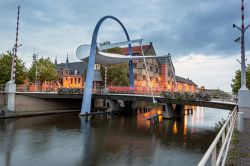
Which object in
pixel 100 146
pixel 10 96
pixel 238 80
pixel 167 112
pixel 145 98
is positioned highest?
pixel 238 80

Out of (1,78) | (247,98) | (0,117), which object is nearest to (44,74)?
(1,78)

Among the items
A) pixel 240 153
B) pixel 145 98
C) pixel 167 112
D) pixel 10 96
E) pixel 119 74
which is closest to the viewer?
pixel 240 153

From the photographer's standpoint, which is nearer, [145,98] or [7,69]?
[145,98]

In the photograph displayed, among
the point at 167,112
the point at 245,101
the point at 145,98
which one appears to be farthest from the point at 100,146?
the point at 167,112

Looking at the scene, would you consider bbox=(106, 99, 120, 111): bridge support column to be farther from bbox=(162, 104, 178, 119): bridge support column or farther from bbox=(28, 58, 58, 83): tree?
bbox=(28, 58, 58, 83): tree

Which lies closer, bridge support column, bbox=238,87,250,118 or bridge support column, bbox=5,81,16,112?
bridge support column, bbox=238,87,250,118

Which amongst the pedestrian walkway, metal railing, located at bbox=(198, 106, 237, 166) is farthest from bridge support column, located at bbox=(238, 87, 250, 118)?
metal railing, located at bbox=(198, 106, 237, 166)

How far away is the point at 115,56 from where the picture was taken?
2000 inches

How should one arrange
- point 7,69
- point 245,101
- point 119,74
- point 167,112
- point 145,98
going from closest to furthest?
point 245,101 → point 167,112 → point 145,98 → point 7,69 → point 119,74

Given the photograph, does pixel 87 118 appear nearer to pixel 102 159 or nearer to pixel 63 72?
pixel 102 159

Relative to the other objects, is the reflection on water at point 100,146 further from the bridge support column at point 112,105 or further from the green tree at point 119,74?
the green tree at point 119,74

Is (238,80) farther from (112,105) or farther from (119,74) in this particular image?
(112,105)

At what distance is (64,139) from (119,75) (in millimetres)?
42439

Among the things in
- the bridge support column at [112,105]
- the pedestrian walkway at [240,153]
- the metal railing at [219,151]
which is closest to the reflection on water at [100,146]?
the pedestrian walkway at [240,153]
